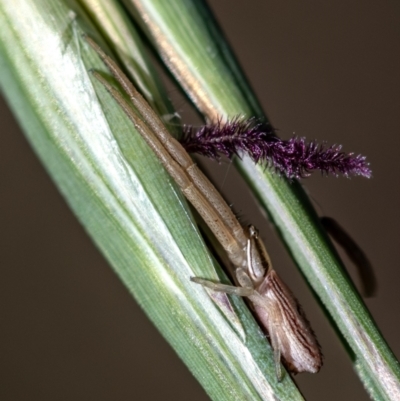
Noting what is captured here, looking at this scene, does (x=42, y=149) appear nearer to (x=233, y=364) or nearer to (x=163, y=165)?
(x=163, y=165)

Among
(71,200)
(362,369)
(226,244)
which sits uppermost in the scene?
(71,200)

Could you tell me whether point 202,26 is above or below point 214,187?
above

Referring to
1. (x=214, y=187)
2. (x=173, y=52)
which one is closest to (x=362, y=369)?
(x=214, y=187)
